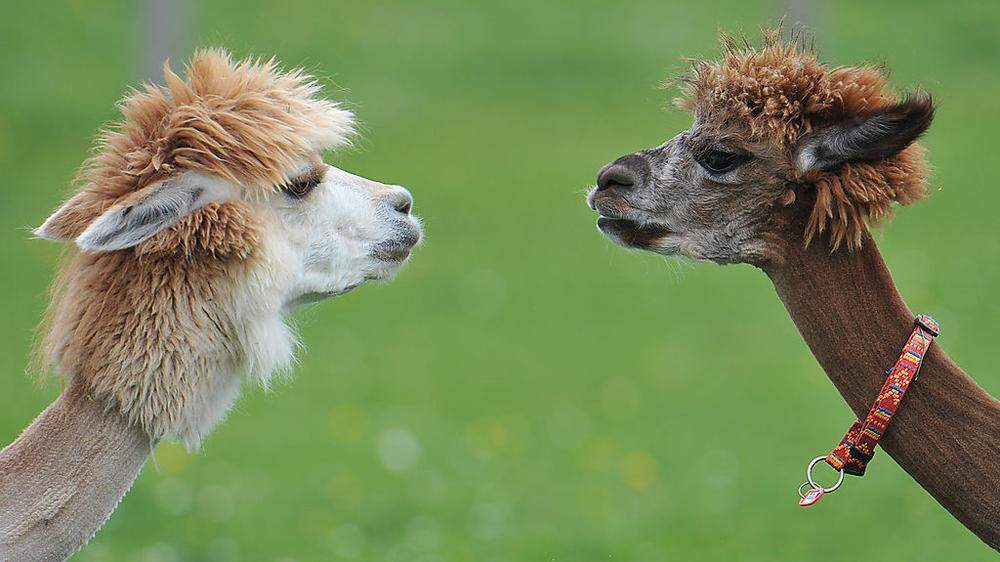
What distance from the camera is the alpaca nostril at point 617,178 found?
374 centimetres

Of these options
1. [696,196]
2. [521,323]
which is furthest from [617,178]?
[521,323]

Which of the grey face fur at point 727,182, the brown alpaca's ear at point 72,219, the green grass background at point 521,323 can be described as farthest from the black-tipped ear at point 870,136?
the brown alpaca's ear at point 72,219

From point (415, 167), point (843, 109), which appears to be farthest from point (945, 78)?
point (843, 109)

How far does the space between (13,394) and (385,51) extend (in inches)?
314

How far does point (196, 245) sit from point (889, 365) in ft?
5.64

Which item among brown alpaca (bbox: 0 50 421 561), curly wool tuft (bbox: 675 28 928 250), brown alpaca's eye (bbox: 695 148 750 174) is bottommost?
brown alpaca (bbox: 0 50 421 561)

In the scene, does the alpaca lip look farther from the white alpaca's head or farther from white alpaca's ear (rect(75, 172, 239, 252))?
white alpaca's ear (rect(75, 172, 239, 252))

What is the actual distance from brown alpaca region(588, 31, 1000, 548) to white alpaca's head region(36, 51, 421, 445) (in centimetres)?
100

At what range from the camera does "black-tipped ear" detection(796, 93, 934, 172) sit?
126 inches

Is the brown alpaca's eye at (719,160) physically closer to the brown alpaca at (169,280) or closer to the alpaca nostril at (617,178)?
the alpaca nostril at (617,178)

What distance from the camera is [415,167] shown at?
501 inches

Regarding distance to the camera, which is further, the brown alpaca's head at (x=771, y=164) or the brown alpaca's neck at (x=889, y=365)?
the brown alpaca's head at (x=771, y=164)

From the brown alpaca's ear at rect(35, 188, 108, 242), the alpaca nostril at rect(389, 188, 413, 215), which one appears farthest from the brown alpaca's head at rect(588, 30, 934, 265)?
the brown alpaca's ear at rect(35, 188, 108, 242)

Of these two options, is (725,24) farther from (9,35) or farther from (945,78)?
(9,35)
